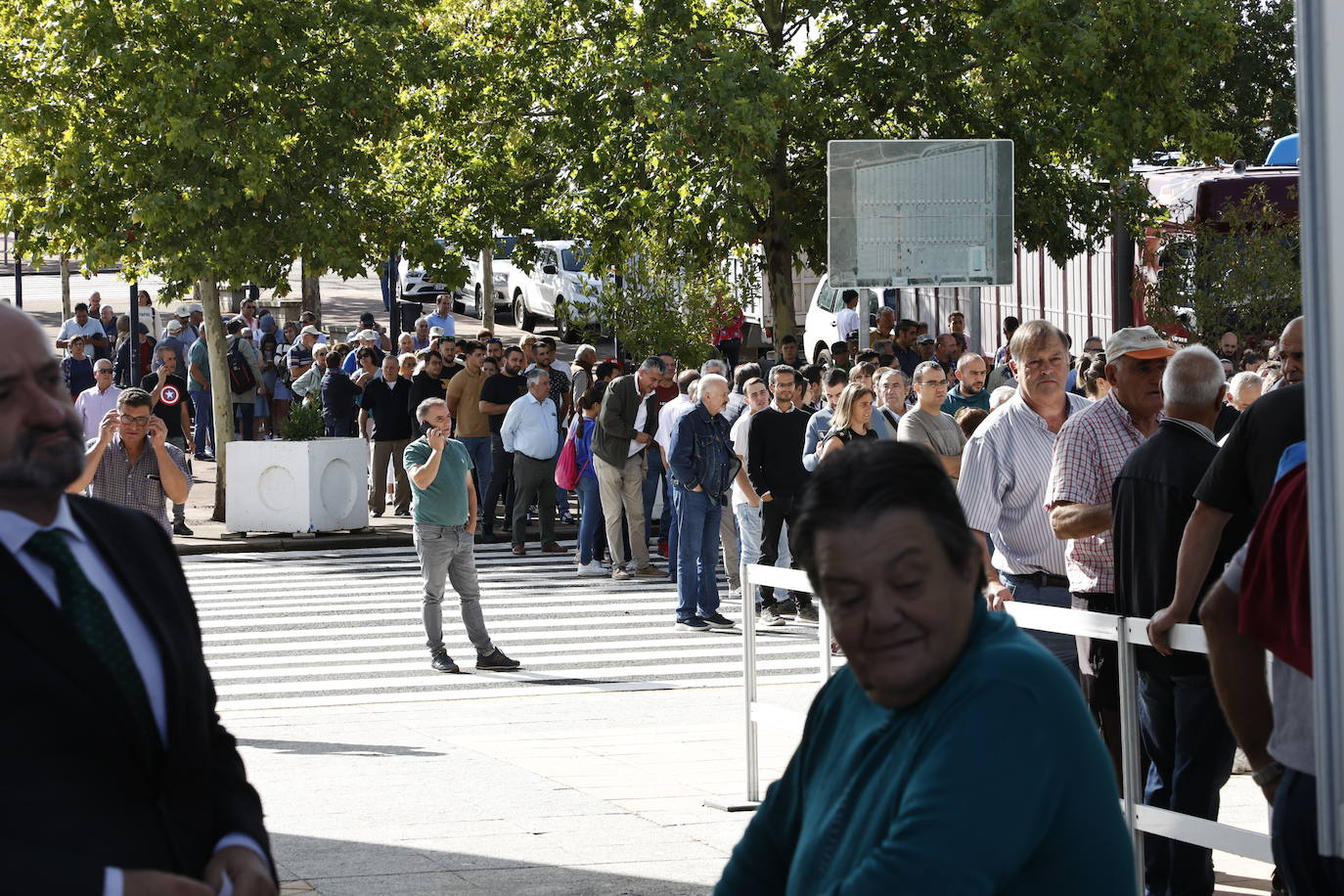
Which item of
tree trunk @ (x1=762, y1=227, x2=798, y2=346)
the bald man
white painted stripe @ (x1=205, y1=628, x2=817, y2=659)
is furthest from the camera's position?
tree trunk @ (x1=762, y1=227, x2=798, y2=346)

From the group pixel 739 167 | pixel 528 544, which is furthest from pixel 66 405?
pixel 739 167

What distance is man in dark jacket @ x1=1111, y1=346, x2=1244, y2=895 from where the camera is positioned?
609cm

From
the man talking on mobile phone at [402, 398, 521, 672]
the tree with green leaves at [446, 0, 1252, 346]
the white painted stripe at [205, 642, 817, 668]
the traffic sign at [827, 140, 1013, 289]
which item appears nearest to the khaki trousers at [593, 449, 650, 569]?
the traffic sign at [827, 140, 1013, 289]

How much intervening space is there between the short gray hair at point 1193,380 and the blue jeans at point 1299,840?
2844 millimetres

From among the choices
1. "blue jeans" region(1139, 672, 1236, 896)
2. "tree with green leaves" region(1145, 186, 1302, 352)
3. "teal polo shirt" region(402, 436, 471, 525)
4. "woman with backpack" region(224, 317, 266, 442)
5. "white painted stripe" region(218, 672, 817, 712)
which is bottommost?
"white painted stripe" region(218, 672, 817, 712)

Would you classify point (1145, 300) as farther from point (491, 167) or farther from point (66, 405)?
point (66, 405)

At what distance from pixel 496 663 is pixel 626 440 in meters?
4.68

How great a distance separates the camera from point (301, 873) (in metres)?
7.21

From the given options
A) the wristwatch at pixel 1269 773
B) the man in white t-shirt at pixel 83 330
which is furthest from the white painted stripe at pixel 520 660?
the man in white t-shirt at pixel 83 330

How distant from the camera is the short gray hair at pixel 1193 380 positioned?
6.37m

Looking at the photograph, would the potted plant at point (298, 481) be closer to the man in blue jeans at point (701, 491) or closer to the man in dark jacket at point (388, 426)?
the man in dark jacket at point (388, 426)

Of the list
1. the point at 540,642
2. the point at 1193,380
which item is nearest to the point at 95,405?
the point at 540,642

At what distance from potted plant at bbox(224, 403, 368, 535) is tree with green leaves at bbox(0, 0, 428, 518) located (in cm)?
165

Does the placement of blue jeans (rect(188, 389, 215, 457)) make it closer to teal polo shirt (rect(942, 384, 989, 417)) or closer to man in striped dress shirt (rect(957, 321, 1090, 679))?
teal polo shirt (rect(942, 384, 989, 417))
